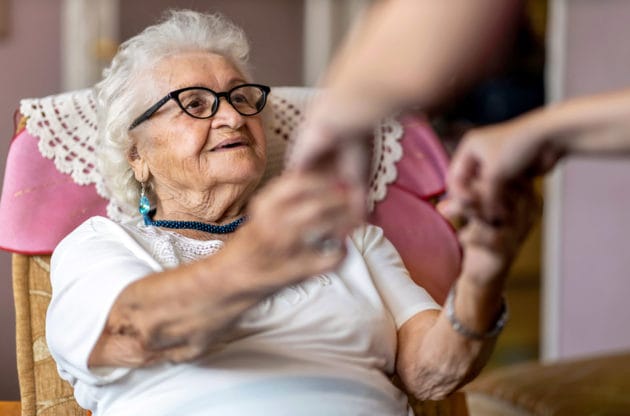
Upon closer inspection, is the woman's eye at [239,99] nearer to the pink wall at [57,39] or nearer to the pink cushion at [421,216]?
the pink cushion at [421,216]

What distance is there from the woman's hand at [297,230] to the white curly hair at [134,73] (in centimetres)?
66

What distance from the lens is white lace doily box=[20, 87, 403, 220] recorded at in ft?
5.09

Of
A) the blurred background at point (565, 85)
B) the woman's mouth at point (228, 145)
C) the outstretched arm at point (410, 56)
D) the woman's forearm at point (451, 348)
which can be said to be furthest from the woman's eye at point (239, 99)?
the blurred background at point (565, 85)

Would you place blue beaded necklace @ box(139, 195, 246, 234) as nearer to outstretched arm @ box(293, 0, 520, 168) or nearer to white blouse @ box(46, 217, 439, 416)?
white blouse @ box(46, 217, 439, 416)

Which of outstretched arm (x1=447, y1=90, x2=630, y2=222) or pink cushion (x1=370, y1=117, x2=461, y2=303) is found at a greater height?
outstretched arm (x1=447, y1=90, x2=630, y2=222)

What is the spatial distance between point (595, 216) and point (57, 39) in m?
2.09

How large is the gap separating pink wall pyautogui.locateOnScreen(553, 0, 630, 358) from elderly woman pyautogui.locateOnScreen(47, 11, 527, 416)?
1758 millimetres

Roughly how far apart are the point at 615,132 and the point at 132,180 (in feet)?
3.13

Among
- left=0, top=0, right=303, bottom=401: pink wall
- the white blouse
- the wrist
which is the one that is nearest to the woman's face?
the white blouse

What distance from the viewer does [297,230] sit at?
0.80 metres

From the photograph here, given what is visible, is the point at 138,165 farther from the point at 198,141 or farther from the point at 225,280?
the point at 225,280

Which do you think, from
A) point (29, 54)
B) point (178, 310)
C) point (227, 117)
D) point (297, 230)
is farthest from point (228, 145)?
point (29, 54)

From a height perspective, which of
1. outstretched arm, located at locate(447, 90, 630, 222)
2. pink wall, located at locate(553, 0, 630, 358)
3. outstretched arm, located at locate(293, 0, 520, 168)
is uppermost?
outstretched arm, located at locate(293, 0, 520, 168)

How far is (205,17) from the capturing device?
1543mm
